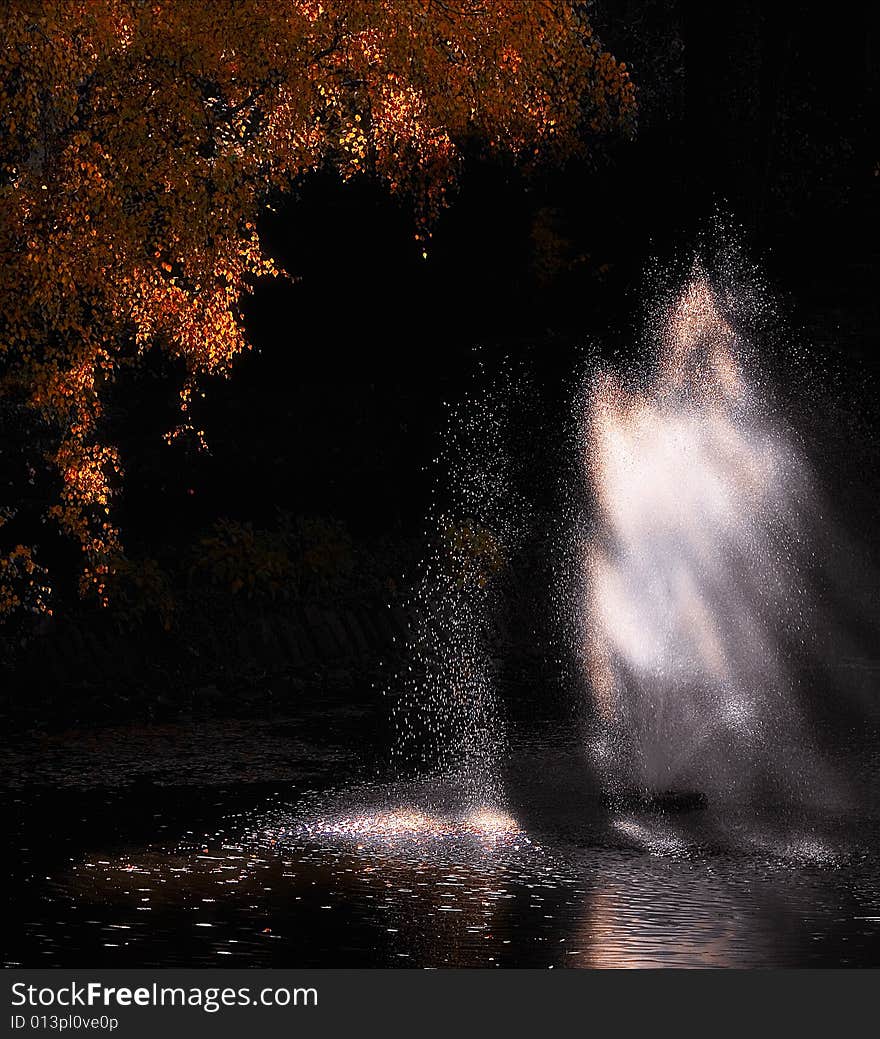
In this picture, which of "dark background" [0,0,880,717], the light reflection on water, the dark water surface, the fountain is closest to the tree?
"dark background" [0,0,880,717]

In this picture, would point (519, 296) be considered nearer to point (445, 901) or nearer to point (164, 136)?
point (164, 136)

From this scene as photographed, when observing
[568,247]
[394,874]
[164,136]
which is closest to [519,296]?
[568,247]

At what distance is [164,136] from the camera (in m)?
15.1

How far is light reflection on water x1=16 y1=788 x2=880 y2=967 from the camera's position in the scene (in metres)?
7.79

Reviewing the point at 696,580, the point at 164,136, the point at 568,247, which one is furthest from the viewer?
the point at 568,247

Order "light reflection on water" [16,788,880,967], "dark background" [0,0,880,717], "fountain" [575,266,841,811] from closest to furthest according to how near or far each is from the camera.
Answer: "light reflection on water" [16,788,880,967]
"fountain" [575,266,841,811]
"dark background" [0,0,880,717]

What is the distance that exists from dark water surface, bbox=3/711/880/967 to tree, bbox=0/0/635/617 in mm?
3771

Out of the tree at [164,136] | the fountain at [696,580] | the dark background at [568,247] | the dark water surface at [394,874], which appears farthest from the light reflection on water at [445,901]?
the dark background at [568,247]

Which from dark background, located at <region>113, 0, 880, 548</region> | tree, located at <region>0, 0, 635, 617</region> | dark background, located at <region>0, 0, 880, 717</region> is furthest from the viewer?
dark background, located at <region>113, 0, 880, 548</region>

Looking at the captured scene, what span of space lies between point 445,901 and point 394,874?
0.61m

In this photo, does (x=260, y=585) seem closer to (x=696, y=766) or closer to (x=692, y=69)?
(x=696, y=766)

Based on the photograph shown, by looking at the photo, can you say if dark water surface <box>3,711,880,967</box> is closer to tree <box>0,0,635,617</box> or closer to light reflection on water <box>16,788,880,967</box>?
light reflection on water <box>16,788,880,967</box>

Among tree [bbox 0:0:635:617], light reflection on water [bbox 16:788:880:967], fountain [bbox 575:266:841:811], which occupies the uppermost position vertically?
tree [bbox 0:0:635:617]

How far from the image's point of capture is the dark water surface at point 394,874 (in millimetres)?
7867
